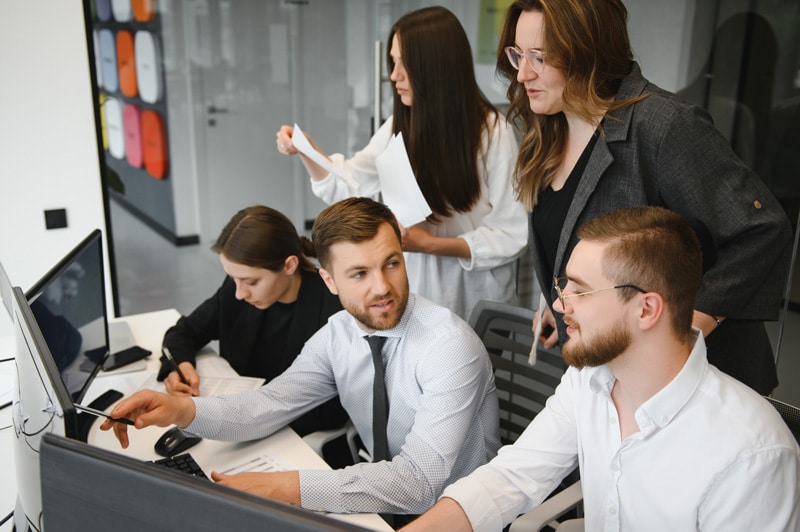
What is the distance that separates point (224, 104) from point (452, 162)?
6.90 feet

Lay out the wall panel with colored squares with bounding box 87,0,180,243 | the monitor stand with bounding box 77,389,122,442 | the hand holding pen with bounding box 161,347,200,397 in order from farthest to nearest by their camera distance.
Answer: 1. the wall panel with colored squares with bounding box 87,0,180,243
2. the hand holding pen with bounding box 161,347,200,397
3. the monitor stand with bounding box 77,389,122,442

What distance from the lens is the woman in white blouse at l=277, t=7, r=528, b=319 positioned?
7.29 ft

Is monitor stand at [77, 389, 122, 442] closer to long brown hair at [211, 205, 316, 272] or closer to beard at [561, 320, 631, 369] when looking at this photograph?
long brown hair at [211, 205, 316, 272]

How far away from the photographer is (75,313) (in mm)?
1847

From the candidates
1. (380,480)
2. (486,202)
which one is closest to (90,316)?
(380,480)

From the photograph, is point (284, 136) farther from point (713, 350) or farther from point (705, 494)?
point (705, 494)

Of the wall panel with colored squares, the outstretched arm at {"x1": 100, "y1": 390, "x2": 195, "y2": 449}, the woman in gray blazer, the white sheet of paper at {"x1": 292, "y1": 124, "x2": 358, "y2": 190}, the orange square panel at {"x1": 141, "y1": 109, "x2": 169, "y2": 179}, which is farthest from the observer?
the orange square panel at {"x1": 141, "y1": 109, "x2": 169, "y2": 179}

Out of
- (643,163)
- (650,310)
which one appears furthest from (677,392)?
(643,163)

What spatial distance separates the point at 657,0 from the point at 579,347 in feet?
6.32

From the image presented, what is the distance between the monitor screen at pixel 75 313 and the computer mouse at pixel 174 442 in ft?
0.74

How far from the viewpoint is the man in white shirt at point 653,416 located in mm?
1147

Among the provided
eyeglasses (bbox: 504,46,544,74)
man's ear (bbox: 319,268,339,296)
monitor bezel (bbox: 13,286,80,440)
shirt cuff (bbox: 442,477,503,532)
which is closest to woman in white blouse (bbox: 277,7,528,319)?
man's ear (bbox: 319,268,339,296)

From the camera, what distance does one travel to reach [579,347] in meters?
1.30

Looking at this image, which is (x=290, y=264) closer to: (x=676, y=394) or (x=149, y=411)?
(x=149, y=411)
